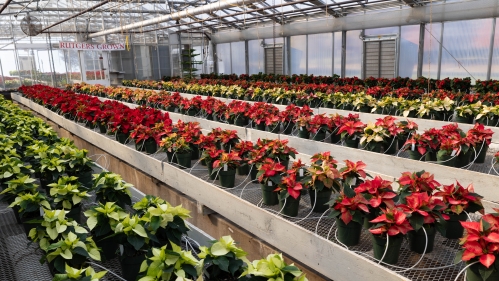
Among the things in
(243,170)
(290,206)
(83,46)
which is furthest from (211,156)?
(83,46)

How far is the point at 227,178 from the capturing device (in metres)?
3.86

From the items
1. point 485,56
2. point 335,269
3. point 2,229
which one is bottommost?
point 335,269

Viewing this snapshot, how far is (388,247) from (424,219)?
0.95 feet

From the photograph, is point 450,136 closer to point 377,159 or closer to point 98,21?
point 377,159

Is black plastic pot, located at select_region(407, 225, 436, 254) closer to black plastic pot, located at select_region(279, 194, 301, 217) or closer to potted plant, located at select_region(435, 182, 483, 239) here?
potted plant, located at select_region(435, 182, 483, 239)

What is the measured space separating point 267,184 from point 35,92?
10190mm

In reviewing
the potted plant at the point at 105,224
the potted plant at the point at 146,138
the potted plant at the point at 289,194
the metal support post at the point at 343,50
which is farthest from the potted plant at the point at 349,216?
the metal support post at the point at 343,50

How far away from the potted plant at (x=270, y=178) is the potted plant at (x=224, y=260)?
1390 mm

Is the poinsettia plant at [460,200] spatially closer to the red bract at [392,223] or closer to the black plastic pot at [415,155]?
the red bract at [392,223]

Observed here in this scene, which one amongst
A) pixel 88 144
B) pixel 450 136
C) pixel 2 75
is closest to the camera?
pixel 450 136

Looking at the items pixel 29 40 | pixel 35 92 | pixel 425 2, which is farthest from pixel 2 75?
pixel 425 2

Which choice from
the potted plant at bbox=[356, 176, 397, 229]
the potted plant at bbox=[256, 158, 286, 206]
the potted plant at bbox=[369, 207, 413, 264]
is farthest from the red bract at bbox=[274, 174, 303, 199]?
the potted plant at bbox=[369, 207, 413, 264]

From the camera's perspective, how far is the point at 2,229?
2.76 m

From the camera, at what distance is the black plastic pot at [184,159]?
177 inches
